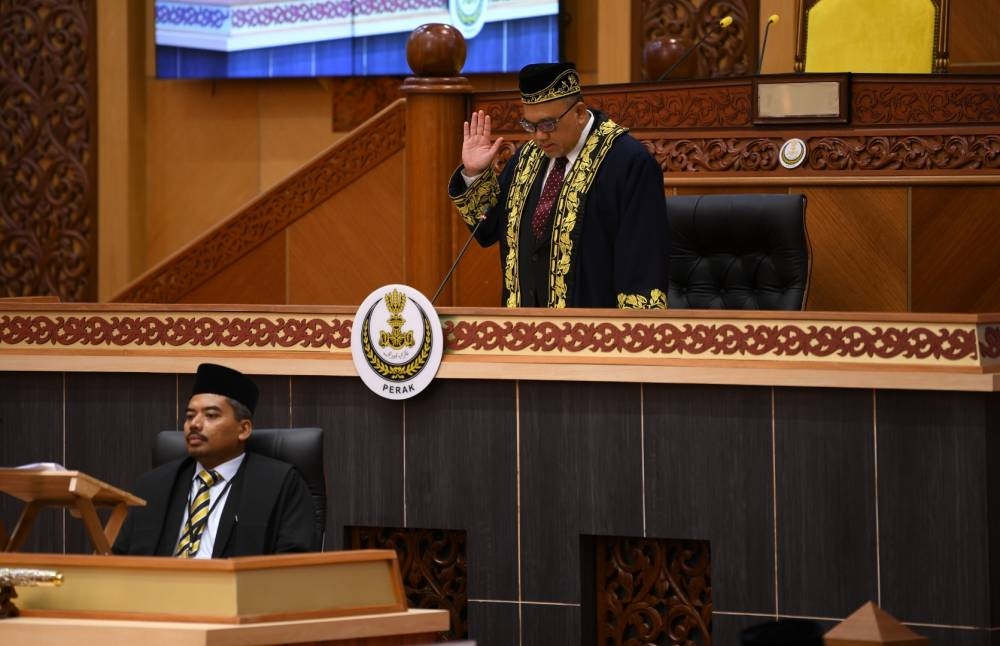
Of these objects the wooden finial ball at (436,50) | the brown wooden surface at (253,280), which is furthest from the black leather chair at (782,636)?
the brown wooden surface at (253,280)

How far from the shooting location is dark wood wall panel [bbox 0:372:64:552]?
507 centimetres

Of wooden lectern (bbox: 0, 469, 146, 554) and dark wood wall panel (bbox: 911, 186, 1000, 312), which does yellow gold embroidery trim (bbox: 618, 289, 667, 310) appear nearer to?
wooden lectern (bbox: 0, 469, 146, 554)

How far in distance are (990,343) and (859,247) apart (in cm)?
211

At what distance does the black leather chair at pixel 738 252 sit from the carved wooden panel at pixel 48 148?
4954 mm

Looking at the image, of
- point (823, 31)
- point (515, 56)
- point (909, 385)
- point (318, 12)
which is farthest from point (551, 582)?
point (318, 12)

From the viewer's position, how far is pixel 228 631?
307 centimetres

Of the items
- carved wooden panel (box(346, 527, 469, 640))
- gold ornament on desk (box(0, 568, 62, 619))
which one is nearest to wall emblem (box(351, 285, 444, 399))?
carved wooden panel (box(346, 527, 469, 640))

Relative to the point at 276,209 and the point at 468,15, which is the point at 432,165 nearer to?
the point at 276,209

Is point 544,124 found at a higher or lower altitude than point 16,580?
higher

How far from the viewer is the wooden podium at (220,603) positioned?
3.12 meters

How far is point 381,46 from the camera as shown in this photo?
9477 mm

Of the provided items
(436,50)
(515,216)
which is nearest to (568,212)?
(515,216)

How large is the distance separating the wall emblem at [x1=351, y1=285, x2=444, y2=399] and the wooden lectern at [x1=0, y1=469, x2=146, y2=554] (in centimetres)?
90

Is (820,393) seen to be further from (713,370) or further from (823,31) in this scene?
(823,31)
